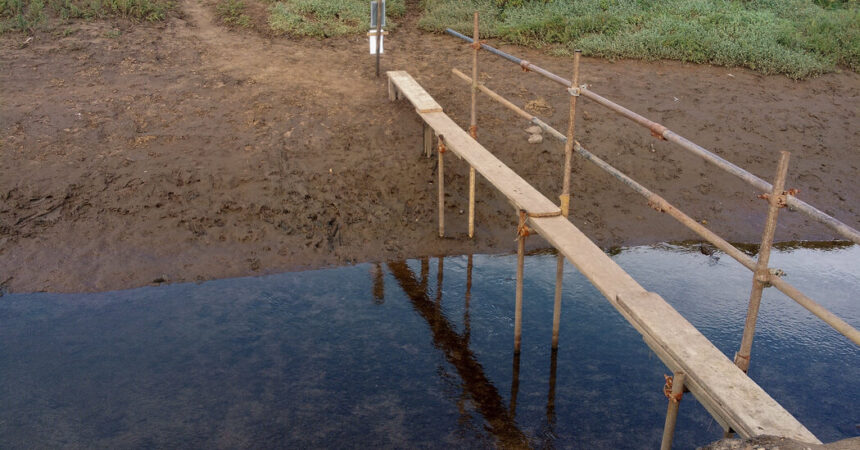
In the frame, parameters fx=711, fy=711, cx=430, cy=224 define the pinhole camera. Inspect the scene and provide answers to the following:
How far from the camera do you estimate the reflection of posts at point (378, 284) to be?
6.32 meters

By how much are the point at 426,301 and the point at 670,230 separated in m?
2.83

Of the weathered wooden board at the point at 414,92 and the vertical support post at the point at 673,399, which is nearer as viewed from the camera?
the vertical support post at the point at 673,399

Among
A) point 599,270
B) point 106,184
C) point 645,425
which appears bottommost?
point 645,425

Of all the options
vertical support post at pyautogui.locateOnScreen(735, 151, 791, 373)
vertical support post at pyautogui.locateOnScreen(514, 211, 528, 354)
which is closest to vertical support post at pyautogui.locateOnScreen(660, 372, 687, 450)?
vertical support post at pyautogui.locateOnScreen(735, 151, 791, 373)

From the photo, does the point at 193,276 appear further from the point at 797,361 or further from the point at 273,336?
the point at 797,361

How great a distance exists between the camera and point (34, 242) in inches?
264

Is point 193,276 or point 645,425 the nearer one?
point 645,425

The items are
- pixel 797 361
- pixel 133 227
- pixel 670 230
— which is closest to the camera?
pixel 797 361

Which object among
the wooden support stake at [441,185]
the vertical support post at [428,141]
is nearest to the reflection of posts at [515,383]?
the wooden support stake at [441,185]

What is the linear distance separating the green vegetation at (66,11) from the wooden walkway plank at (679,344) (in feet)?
25.9

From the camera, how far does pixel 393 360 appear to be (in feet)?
18.1

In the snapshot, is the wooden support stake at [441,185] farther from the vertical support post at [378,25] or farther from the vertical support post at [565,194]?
the vertical support post at [378,25]

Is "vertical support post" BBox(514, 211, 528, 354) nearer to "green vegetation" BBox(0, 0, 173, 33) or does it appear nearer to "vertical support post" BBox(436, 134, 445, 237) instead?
"vertical support post" BBox(436, 134, 445, 237)

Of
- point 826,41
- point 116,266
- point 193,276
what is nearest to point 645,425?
point 193,276
